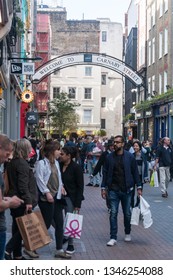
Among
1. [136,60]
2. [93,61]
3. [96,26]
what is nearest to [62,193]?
[93,61]

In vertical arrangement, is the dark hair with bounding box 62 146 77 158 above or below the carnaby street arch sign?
below

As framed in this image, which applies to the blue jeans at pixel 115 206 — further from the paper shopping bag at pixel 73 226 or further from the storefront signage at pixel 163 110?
the storefront signage at pixel 163 110

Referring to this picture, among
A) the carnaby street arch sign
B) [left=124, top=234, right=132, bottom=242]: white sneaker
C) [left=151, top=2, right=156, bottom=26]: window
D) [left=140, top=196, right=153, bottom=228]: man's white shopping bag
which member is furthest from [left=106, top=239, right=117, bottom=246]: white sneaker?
[left=151, top=2, right=156, bottom=26]: window

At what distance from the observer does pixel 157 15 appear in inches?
1796

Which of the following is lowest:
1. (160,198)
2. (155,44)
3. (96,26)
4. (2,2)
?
(160,198)

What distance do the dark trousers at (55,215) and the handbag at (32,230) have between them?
76 centimetres

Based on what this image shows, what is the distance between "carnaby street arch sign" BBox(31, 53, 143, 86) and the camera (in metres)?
34.4

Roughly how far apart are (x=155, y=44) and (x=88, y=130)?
107ft

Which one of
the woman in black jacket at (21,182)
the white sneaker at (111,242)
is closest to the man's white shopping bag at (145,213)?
the white sneaker at (111,242)

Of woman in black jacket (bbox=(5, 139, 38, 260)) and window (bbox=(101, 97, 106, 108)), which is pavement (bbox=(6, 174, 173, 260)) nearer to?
woman in black jacket (bbox=(5, 139, 38, 260))

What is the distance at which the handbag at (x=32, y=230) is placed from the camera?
7754mm

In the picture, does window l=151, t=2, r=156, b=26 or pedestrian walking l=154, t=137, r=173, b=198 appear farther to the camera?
window l=151, t=2, r=156, b=26
